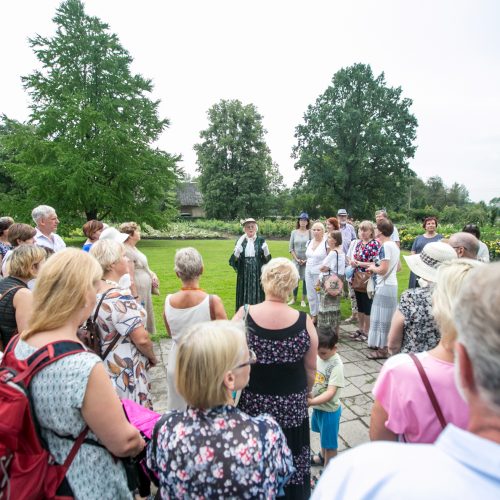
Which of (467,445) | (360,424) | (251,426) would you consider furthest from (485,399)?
(360,424)

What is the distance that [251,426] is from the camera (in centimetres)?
138

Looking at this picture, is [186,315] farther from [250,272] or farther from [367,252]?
[367,252]

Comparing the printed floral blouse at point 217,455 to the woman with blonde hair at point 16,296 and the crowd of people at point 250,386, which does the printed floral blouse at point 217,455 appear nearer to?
the crowd of people at point 250,386

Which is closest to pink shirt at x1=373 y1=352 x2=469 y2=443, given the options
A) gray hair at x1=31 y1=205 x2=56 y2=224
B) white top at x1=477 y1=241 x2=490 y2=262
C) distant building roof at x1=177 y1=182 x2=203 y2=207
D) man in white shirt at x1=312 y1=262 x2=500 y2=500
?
man in white shirt at x1=312 y1=262 x2=500 y2=500

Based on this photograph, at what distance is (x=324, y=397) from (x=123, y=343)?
1608mm

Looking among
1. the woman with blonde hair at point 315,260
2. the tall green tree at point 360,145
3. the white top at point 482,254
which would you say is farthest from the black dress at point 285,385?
the tall green tree at point 360,145

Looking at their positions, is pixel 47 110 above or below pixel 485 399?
above

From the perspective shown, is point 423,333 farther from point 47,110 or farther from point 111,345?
point 47,110

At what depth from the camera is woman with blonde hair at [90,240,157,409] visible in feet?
7.53

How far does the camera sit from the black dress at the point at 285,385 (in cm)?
223

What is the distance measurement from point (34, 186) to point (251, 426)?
23.4 metres

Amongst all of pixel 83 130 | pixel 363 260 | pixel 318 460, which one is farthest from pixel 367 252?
pixel 83 130

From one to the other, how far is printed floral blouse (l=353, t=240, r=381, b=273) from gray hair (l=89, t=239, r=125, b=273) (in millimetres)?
4013

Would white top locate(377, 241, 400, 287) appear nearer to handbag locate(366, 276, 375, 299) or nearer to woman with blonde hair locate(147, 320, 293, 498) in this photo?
handbag locate(366, 276, 375, 299)
